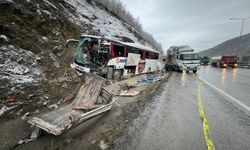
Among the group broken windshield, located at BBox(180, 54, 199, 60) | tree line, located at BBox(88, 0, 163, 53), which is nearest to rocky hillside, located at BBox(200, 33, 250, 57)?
tree line, located at BBox(88, 0, 163, 53)

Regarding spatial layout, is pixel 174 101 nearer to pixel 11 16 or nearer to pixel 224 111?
pixel 224 111

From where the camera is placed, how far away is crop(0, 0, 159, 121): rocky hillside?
429 centimetres

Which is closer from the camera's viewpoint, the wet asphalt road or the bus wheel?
the wet asphalt road

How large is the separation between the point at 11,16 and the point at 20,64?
Answer: 420 cm

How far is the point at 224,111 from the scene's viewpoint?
463cm

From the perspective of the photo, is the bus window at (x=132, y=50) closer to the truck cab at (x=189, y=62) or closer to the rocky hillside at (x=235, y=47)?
the truck cab at (x=189, y=62)

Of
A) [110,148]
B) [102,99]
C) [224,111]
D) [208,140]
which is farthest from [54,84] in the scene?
[224,111]

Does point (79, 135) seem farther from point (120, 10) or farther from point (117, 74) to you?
point (120, 10)

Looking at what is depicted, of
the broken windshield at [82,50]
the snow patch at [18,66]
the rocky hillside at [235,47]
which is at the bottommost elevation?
the snow patch at [18,66]

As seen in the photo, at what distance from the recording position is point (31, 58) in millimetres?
6785

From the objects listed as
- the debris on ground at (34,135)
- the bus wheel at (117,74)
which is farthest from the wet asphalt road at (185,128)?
the bus wheel at (117,74)

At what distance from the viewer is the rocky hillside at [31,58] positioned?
4289 mm

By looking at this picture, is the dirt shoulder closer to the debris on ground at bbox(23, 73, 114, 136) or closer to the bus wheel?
the debris on ground at bbox(23, 73, 114, 136)

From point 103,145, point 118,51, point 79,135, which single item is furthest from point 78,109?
point 118,51
